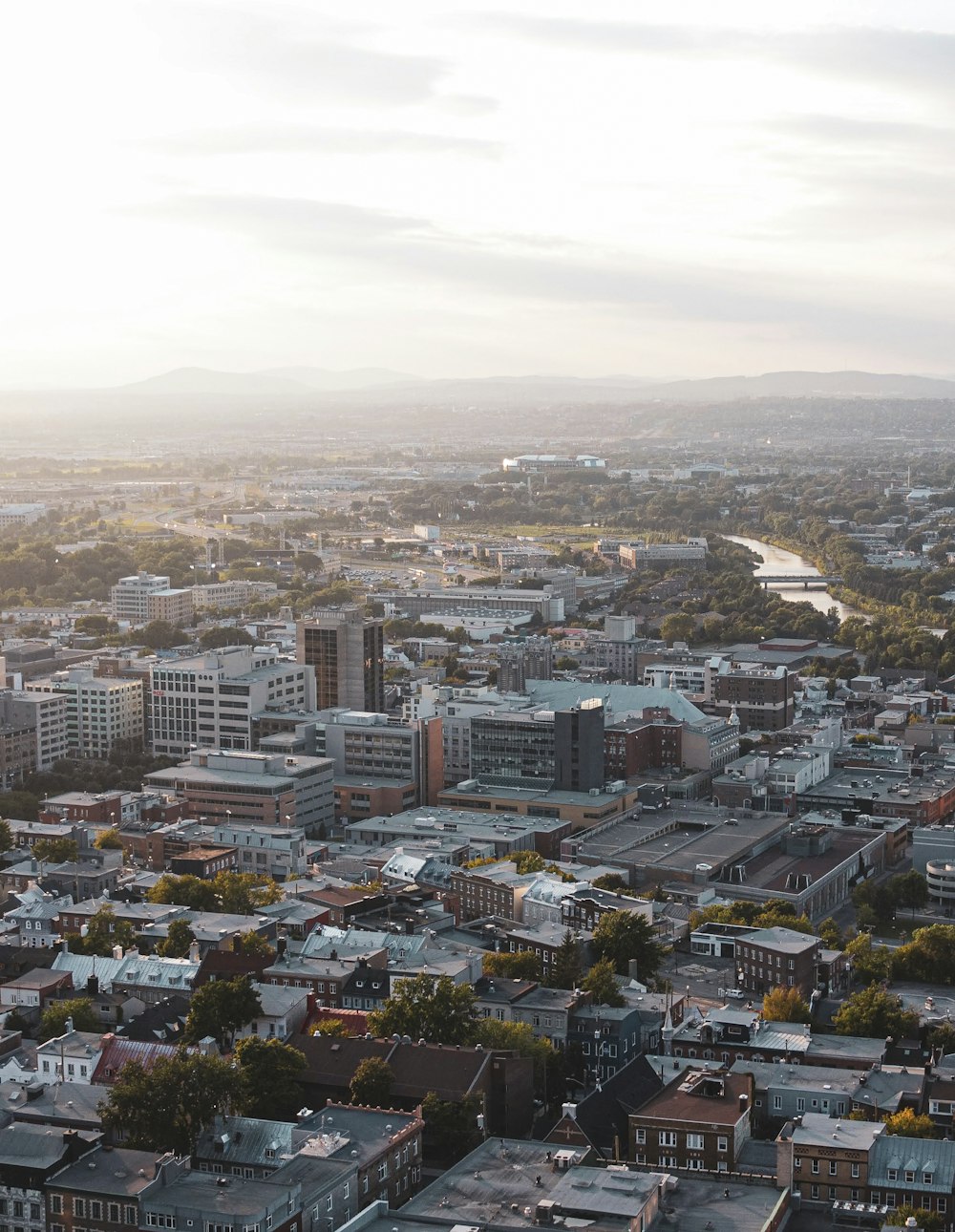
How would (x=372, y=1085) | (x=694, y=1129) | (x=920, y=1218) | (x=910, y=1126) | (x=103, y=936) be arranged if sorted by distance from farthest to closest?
(x=103, y=936), (x=372, y=1085), (x=910, y=1126), (x=694, y=1129), (x=920, y=1218)

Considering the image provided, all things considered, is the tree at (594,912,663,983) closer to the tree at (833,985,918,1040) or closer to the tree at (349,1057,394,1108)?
the tree at (833,985,918,1040)

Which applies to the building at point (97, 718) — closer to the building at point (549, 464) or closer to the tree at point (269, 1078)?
the tree at point (269, 1078)

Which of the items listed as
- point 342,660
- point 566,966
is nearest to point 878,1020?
point 566,966

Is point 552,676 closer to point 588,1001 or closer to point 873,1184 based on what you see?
point 588,1001

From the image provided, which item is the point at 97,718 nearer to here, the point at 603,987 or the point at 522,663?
the point at 522,663

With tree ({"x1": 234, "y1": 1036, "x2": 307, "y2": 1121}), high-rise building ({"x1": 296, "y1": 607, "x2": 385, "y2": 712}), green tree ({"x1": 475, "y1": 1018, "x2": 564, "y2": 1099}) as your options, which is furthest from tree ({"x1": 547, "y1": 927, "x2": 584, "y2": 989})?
high-rise building ({"x1": 296, "y1": 607, "x2": 385, "y2": 712})

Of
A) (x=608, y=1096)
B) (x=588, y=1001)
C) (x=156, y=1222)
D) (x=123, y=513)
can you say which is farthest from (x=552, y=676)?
(x=123, y=513)

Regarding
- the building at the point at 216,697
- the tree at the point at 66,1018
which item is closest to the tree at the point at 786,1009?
the tree at the point at 66,1018
